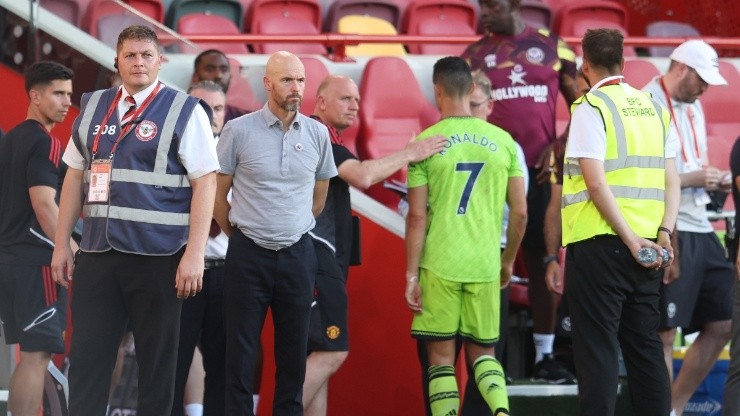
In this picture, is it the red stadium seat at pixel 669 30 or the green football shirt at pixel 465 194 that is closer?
the green football shirt at pixel 465 194

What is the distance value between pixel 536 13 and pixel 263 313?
21.6ft

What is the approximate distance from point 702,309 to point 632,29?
6.18 metres

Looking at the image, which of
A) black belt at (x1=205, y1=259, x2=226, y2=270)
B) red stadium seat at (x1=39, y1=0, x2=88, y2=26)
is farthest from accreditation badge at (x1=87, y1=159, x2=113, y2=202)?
red stadium seat at (x1=39, y1=0, x2=88, y2=26)

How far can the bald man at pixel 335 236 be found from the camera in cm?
584

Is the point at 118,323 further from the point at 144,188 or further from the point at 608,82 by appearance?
the point at 608,82

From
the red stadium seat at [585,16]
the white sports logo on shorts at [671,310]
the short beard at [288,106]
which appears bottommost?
→ the white sports logo on shorts at [671,310]

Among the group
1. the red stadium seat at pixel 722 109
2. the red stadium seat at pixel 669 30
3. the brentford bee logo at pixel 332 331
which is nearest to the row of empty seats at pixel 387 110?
the red stadium seat at pixel 722 109

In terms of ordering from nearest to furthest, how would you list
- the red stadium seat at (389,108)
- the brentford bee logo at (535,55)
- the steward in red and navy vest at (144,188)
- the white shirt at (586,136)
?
the steward in red and navy vest at (144,188) < the white shirt at (586,136) < the brentford bee logo at (535,55) < the red stadium seat at (389,108)

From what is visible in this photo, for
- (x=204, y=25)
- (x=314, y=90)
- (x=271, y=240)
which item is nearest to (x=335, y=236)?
(x=271, y=240)

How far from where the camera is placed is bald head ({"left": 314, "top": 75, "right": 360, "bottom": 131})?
19.8ft

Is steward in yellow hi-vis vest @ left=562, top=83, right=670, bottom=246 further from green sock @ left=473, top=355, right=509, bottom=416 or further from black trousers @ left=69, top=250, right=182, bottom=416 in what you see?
black trousers @ left=69, top=250, right=182, bottom=416

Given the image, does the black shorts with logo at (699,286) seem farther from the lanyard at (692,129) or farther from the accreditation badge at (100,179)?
the accreditation badge at (100,179)

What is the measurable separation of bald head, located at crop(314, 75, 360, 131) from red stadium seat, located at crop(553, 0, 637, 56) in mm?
5486

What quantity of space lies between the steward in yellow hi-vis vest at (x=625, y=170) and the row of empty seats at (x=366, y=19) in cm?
449
